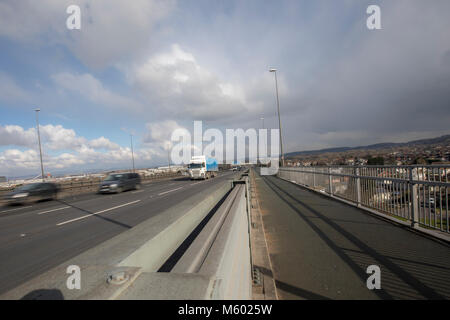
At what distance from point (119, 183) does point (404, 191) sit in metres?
19.7

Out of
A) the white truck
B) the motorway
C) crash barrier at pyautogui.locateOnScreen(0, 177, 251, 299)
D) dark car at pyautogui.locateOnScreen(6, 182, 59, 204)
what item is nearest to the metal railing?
crash barrier at pyautogui.locateOnScreen(0, 177, 251, 299)

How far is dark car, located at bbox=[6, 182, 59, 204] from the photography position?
14.9 m

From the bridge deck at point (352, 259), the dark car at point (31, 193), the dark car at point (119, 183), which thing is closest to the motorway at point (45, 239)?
the bridge deck at point (352, 259)

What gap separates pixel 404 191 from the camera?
17.7 feet

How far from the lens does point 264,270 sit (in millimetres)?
3598

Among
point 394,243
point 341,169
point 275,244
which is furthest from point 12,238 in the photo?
point 341,169

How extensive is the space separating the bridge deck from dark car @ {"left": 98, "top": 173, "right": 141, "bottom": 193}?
55.0 ft

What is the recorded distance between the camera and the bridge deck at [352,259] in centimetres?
295

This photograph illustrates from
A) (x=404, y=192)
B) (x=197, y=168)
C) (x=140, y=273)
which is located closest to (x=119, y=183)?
(x=197, y=168)

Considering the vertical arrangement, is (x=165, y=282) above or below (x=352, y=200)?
above

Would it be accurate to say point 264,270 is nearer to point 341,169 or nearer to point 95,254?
point 95,254

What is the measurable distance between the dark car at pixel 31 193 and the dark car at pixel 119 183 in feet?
11.2

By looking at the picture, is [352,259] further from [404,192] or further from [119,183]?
[119,183]
